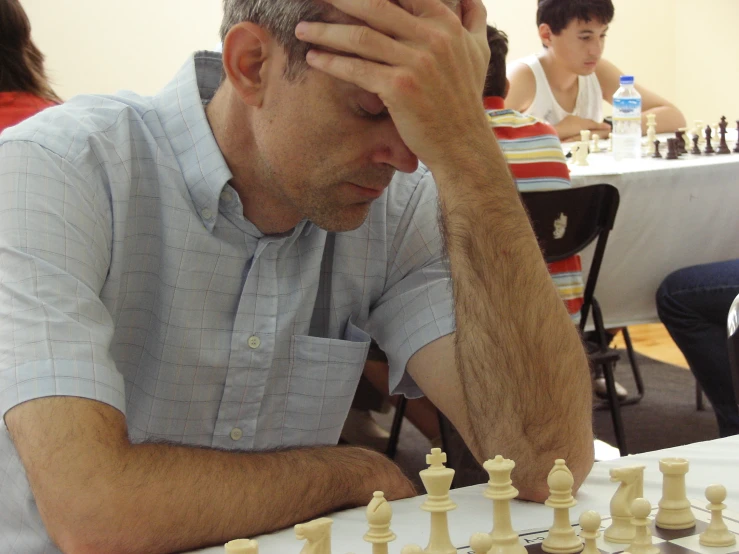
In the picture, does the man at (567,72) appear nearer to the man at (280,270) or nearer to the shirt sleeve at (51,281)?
the man at (280,270)

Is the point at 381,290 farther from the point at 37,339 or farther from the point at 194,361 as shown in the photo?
the point at 37,339

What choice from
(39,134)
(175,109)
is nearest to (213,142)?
(175,109)

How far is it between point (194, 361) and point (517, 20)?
5.40 metres

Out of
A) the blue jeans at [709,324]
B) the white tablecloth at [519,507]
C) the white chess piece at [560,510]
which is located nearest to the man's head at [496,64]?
the blue jeans at [709,324]

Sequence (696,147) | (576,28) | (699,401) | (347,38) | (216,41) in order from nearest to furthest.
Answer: (347,38), (696,147), (699,401), (576,28), (216,41)

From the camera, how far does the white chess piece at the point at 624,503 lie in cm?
87

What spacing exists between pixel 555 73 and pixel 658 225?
1.60 m

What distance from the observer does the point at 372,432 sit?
3.32 m

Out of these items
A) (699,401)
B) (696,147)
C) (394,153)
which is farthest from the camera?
(699,401)

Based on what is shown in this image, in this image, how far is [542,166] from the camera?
2627 mm

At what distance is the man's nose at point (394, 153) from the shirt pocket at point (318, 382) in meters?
0.29

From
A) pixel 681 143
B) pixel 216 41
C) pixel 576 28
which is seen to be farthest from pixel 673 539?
pixel 216 41

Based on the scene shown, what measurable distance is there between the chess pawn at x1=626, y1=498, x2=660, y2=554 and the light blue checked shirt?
1.78 ft

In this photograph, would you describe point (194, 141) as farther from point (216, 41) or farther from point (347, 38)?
point (216, 41)
